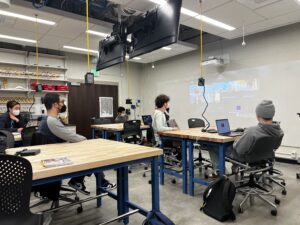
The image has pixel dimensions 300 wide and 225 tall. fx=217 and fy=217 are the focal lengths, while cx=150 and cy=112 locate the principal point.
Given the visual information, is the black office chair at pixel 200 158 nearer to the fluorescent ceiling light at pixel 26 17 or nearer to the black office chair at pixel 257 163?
the black office chair at pixel 257 163

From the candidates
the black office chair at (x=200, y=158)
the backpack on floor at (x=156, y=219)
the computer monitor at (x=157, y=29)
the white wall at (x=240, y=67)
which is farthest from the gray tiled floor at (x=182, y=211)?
the white wall at (x=240, y=67)

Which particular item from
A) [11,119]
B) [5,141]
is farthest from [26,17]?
[5,141]

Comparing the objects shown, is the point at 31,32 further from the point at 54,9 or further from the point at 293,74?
the point at 293,74

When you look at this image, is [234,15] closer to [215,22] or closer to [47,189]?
[215,22]

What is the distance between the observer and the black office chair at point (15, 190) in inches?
44.6

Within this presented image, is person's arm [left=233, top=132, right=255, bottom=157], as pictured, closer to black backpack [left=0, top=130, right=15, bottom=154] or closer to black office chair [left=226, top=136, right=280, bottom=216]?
black office chair [left=226, top=136, right=280, bottom=216]

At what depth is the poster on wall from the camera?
7.43 metres

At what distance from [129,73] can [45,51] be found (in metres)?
2.89

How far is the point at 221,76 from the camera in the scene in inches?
228

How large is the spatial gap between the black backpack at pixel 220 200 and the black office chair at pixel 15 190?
177cm

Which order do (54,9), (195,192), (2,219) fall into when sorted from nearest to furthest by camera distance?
(2,219)
(195,192)
(54,9)

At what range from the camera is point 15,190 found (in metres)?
1.17

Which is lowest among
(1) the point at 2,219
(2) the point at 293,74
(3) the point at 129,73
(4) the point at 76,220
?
(4) the point at 76,220

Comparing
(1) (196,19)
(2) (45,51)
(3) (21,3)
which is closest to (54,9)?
(3) (21,3)
